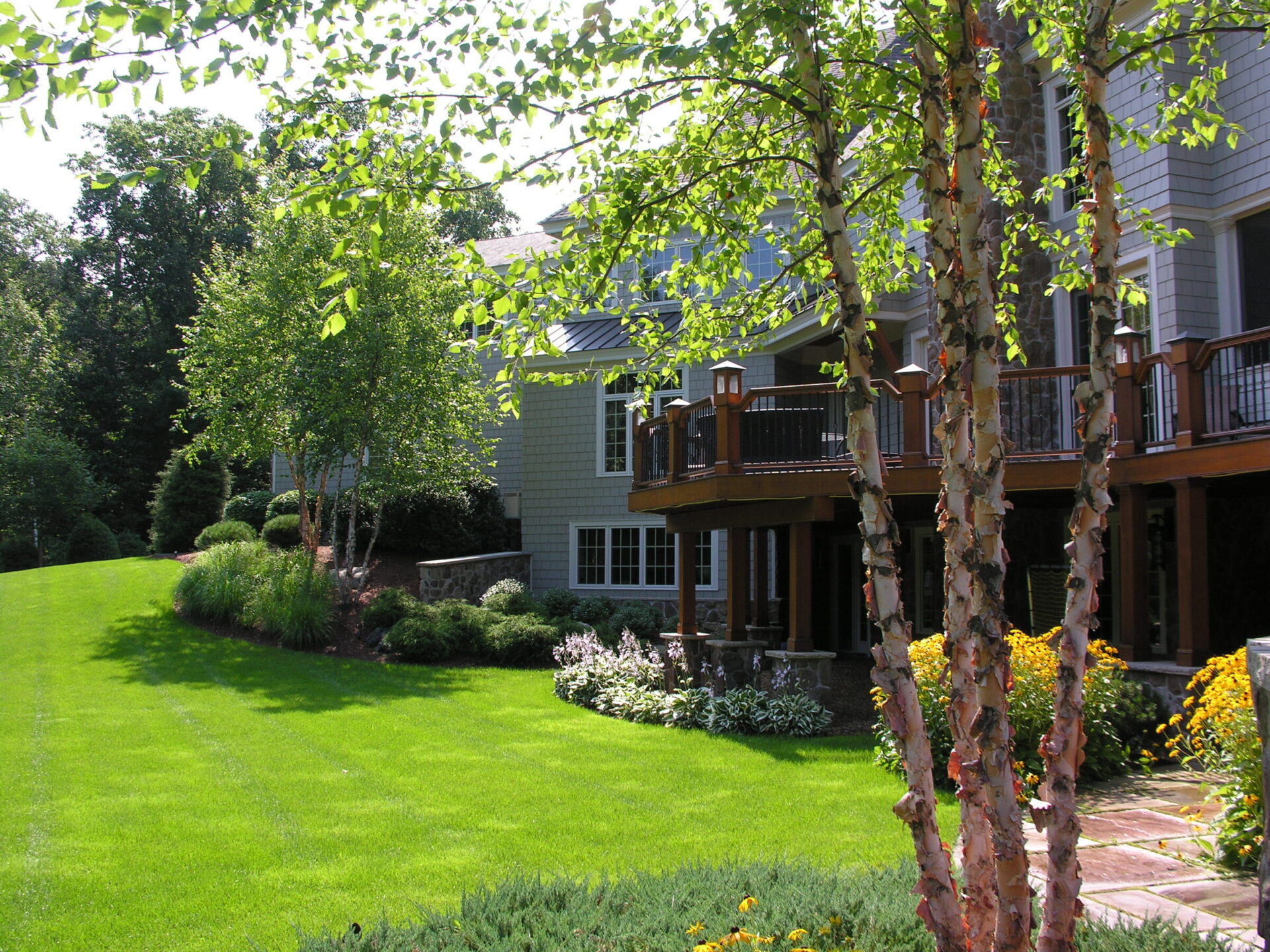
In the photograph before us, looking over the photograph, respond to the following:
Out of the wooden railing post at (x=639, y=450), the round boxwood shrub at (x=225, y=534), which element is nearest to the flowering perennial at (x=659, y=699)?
the wooden railing post at (x=639, y=450)

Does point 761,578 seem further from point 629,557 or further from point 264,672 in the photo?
point 264,672

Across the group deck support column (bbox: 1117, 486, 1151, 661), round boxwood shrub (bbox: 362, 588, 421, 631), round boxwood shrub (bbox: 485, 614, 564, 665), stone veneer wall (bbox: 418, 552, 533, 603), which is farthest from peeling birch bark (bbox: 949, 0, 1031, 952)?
stone veneer wall (bbox: 418, 552, 533, 603)

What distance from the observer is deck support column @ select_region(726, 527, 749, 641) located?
11164 millimetres

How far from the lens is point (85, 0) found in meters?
2.59

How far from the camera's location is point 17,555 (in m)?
25.2

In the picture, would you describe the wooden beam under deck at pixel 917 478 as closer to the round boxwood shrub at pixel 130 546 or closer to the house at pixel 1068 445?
the house at pixel 1068 445

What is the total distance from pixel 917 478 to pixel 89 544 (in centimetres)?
2392

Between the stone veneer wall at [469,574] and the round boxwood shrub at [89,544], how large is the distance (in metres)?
13.0

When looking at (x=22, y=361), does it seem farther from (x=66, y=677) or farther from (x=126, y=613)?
(x=66, y=677)

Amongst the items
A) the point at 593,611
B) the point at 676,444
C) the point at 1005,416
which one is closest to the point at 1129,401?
the point at 1005,416

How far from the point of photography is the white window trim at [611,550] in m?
17.1

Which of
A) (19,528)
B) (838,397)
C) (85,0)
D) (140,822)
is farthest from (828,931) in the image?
(19,528)

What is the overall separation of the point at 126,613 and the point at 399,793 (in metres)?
11.7

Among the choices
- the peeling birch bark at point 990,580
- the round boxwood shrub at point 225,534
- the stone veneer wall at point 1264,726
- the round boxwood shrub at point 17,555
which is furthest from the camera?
the round boxwood shrub at point 17,555
